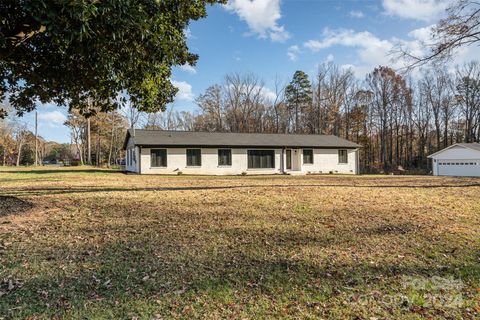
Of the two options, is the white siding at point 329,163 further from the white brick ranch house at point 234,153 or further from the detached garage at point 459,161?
the detached garage at point 459,161

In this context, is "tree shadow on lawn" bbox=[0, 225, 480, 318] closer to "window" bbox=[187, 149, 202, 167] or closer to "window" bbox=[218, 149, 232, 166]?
"window" bbox=[187, 149, 202, 167]

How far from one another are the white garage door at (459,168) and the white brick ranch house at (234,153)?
26.6ft

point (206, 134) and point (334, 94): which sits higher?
point (334, 94)

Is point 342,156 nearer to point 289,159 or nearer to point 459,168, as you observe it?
point 289,159

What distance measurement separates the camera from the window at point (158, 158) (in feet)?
75.8

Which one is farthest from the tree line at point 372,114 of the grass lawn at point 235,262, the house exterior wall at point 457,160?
the grass lawn at point 235,262

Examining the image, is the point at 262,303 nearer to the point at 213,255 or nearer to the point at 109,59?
the point at 213,255

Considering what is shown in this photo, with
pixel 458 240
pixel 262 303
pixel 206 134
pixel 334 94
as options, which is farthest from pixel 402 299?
pixel 334 94

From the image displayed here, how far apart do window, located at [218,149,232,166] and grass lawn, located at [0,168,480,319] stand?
56.6 ft

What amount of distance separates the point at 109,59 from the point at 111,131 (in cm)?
4520

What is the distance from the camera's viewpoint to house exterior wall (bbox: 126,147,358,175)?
23273mm

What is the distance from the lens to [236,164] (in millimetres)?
25609

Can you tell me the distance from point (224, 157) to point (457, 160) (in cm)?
2080

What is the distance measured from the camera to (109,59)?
6523 mm
